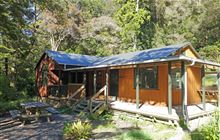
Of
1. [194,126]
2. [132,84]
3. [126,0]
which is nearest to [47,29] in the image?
[126,0]

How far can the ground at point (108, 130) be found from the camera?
9.53 metres

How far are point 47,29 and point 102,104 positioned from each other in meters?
19.5

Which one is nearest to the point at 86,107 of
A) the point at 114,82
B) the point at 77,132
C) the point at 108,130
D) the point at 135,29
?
the point at 114,82

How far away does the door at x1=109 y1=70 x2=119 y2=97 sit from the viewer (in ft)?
56.2

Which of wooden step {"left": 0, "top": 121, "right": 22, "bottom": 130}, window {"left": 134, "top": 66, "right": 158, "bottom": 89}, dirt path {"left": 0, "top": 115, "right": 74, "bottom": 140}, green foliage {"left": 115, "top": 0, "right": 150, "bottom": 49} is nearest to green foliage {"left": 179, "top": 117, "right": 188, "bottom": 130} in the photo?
window {"left": 134, "top": 66, "right": 158, "bottom": 89}

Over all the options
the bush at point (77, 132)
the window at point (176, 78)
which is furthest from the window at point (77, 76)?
the bush at point (77, 132)

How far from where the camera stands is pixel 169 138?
915cm

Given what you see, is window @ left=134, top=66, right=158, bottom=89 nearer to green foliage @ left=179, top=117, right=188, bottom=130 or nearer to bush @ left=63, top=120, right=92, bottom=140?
green foliage @ left=179, top=117, right=188, bottom=130

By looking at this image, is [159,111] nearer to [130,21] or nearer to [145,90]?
[145,90]

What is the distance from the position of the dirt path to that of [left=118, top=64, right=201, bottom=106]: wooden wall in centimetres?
499

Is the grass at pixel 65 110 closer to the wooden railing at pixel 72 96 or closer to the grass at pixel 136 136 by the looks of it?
the wooden railing at pixel 72 96

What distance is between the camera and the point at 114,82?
1733cm

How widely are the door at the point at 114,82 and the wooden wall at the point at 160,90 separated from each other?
0.47 metres

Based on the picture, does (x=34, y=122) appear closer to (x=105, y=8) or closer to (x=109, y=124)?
(x=109, y=124)
